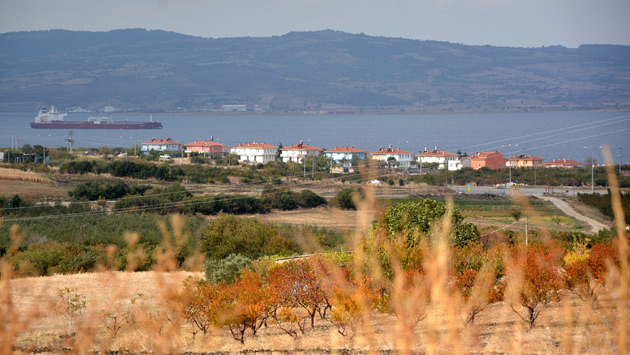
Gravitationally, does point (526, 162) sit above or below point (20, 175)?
below

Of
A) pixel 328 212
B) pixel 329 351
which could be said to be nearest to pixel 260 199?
pixel 328 212

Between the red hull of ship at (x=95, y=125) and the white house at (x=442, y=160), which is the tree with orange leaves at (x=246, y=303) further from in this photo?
the red hull of ship at (x=95, y=125)

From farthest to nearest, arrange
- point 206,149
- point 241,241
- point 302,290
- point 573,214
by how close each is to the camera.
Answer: point 206,149
point 573,214
point 241,241
point 302,290

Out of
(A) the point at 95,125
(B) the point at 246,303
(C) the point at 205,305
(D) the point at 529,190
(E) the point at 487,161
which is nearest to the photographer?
(B) the point at 246,303

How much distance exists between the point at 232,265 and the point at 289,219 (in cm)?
1454

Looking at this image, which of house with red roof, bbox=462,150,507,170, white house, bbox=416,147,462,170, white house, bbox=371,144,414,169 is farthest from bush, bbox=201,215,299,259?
white house, bbox=371,144,414,169

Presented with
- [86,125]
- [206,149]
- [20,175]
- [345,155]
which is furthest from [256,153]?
[86,125]

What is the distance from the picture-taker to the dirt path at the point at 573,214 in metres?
24.6

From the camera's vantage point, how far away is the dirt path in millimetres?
24633

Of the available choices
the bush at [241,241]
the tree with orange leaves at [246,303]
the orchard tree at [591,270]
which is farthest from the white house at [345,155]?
the tree with orange leaves at [246,303]

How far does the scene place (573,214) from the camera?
2784cm

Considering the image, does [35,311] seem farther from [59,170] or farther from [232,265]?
[59,170]

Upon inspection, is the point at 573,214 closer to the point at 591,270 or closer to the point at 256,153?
the point at 591,270

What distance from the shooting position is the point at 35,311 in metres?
2.83
